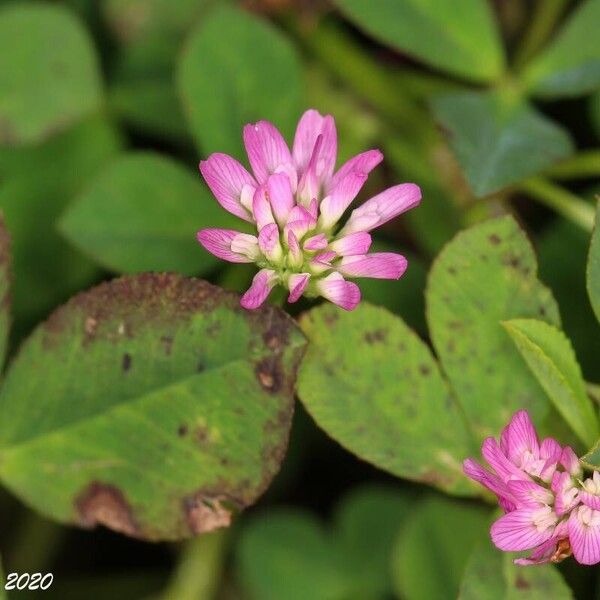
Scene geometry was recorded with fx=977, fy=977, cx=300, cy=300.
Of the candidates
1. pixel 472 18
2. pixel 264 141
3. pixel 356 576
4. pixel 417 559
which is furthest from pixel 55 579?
pixel 472 18

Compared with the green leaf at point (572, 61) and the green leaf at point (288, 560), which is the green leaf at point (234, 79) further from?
the green leaf at point (288, 560)

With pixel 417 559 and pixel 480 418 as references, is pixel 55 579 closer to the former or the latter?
pixel 417 559

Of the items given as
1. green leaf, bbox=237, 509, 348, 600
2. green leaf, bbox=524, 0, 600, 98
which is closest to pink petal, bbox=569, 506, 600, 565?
green leaf, bbox=524, 0, 600, 98

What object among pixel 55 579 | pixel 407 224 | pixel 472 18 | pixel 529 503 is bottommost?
pixel 55 579

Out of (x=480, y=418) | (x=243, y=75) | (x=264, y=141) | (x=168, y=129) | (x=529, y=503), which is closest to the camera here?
(x=529, y=503)

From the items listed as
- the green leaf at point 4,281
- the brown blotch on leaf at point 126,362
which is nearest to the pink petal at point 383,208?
the brown blotch on leaf at point 126,362

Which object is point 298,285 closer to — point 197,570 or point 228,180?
point 228,180
